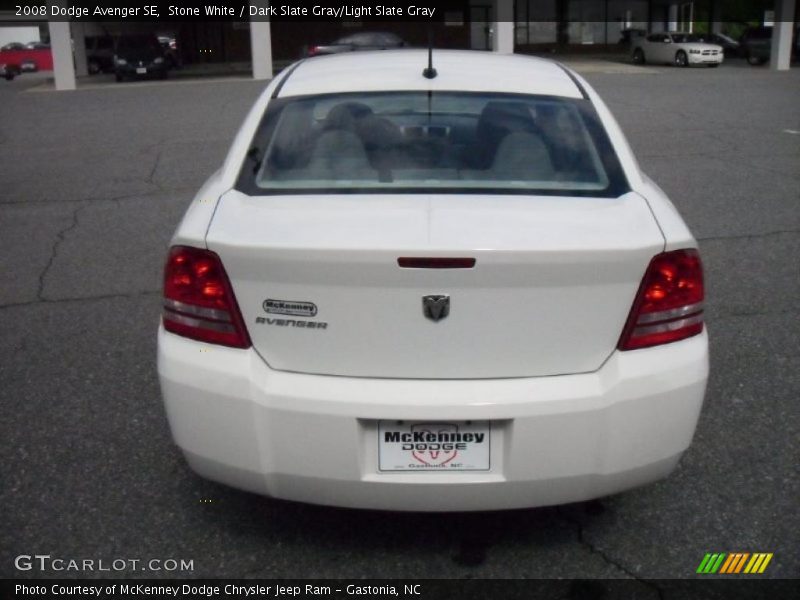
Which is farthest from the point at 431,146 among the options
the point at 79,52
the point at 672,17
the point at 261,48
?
the point at 672,17

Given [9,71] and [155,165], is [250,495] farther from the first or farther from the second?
[9,71]

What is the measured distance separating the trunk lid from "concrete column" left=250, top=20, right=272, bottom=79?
26.6 metres

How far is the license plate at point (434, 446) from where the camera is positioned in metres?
2.87

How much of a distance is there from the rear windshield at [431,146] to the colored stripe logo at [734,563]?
4.24ft

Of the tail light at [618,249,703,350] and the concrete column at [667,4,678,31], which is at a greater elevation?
the tail light at [618,249,703,350]

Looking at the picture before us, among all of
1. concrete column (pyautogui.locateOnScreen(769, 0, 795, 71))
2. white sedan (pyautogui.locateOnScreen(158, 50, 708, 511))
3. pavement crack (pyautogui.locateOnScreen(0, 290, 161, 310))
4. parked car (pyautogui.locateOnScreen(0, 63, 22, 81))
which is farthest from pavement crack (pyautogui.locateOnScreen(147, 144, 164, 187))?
parked car (pyautogui.locateOnScreen(0, 63, 22, 81))

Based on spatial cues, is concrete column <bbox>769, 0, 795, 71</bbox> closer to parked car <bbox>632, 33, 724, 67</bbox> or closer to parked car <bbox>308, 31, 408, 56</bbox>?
parked car <bbox>632, 33, 724, 67</bbox>

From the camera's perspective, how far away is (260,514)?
3.60 metres

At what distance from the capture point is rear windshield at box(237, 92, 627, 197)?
3.40 m

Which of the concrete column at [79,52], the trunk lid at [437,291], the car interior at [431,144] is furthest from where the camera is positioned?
the concrete column at [79,52]

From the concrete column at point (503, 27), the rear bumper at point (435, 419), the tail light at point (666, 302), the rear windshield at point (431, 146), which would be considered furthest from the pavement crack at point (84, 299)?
the concrete column at point (503, 27)

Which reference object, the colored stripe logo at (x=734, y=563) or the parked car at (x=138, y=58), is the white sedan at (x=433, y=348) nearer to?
the colored stripe logo at (x=734, y=563)

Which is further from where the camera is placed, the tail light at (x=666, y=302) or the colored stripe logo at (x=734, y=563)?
the colored stripe logo at (x=734, y=563)
